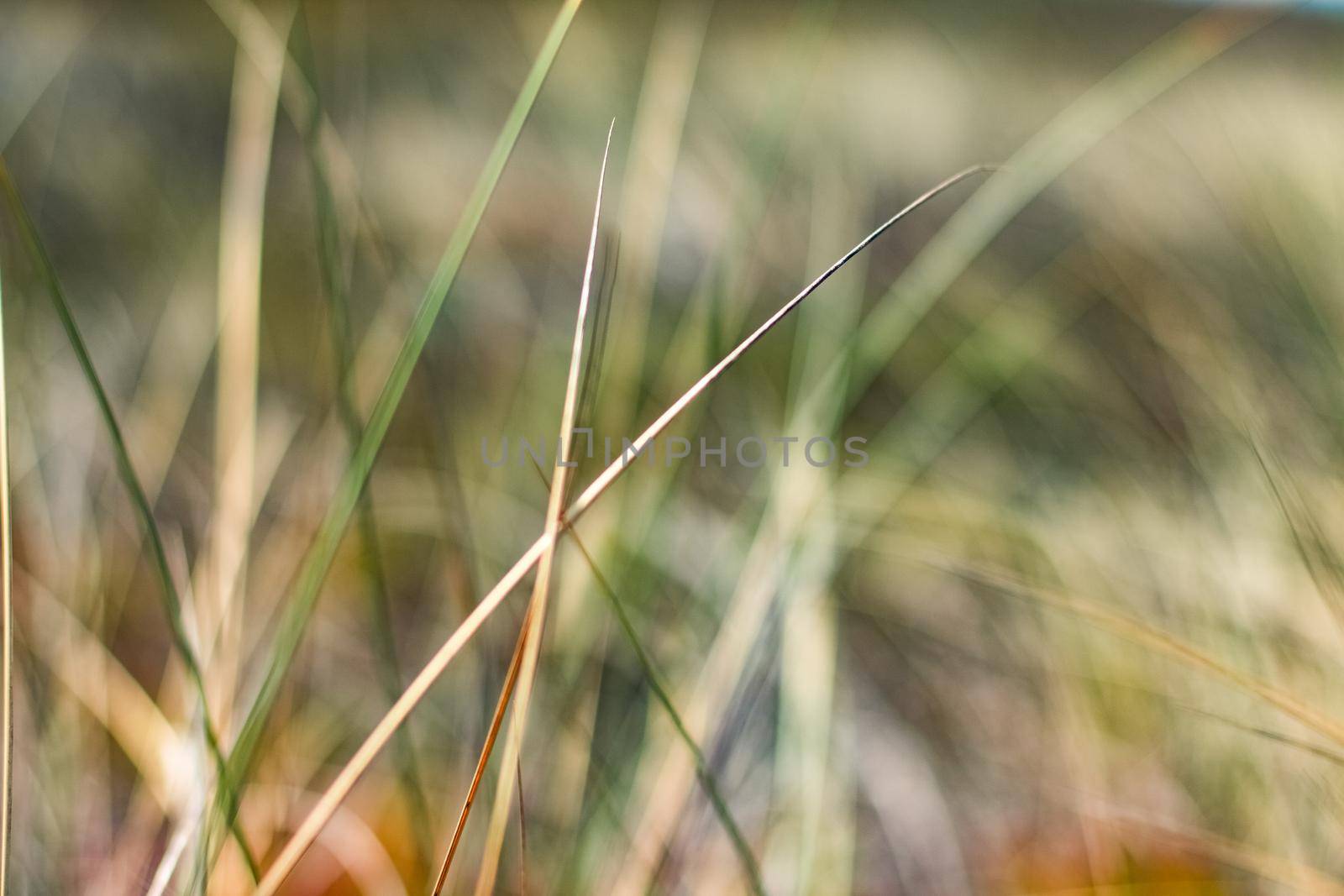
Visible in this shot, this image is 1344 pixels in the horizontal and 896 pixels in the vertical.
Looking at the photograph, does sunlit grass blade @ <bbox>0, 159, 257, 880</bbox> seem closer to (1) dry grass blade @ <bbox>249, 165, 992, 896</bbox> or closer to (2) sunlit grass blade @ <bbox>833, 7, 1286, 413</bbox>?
(1) dry grass blade @ <bbox>249, 165, 992, 896</bbox>

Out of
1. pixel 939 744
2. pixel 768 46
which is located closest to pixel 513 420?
pixel 939 744

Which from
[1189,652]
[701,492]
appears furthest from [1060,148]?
[701,492]

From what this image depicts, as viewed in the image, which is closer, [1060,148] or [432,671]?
[432,671]

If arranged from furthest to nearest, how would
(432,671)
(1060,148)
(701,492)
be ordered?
(701,492)
(1060,148)
(432,671)

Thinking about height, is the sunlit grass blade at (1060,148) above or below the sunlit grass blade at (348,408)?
above

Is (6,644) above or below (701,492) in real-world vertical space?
below

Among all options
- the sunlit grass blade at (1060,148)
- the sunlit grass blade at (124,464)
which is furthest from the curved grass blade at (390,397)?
the sunlit grass blade at (1060,148)

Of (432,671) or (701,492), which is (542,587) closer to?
(432,671)

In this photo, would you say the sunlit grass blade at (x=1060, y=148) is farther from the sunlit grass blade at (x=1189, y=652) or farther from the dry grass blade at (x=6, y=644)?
the dry grass blade at (x=6, y=644)

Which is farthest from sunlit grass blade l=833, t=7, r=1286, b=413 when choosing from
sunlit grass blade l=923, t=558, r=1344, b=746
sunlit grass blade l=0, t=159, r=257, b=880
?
sunlit grass blade l=0, t=159, r=257, b=880

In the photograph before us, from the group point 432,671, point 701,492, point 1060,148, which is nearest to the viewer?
point 432,671
